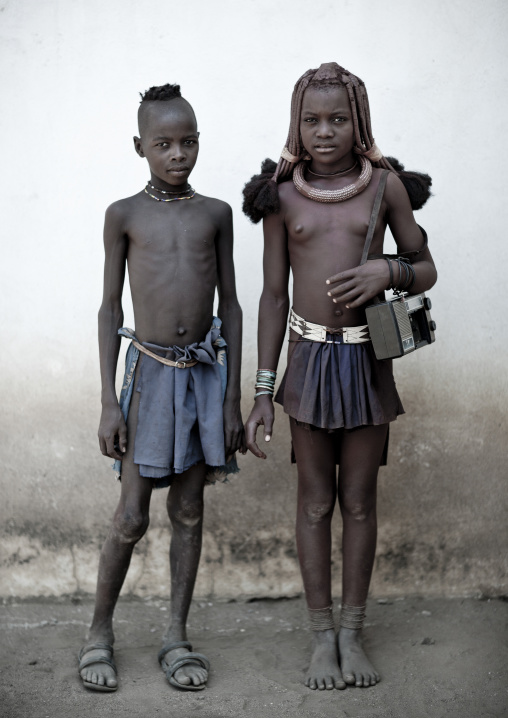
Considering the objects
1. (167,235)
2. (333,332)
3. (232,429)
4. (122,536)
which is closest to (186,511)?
(122,536)

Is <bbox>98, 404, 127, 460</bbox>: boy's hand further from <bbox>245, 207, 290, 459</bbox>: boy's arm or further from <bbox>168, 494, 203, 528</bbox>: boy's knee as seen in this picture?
<bbox>245, 207, 290, 459</bbox>: boy's arm

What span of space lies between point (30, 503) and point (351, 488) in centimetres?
143

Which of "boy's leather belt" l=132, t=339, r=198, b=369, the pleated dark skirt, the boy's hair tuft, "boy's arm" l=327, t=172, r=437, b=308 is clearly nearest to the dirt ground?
the pleated dark skirt

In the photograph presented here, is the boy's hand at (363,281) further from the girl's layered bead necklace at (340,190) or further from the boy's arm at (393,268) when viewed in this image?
the girl's layered bead necklace at (340,190)

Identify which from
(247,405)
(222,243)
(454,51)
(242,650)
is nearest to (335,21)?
(454,51)

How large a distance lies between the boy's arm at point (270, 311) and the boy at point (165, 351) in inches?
3.1

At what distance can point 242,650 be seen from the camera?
317 cm

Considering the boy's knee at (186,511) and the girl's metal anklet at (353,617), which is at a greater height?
the boy's knee at (186,511)

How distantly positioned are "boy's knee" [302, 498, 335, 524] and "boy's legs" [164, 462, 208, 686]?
381 mm

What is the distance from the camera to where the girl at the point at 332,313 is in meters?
2.71

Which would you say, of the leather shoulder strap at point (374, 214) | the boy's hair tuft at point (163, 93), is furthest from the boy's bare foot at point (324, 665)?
the boy's hair tuft at point (163, 93)

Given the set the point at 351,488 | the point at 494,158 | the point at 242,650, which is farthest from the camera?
the point at 494,158

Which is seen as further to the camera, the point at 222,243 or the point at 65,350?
the point at 65,350

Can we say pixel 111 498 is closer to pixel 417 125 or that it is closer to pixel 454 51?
pixel 417 125
